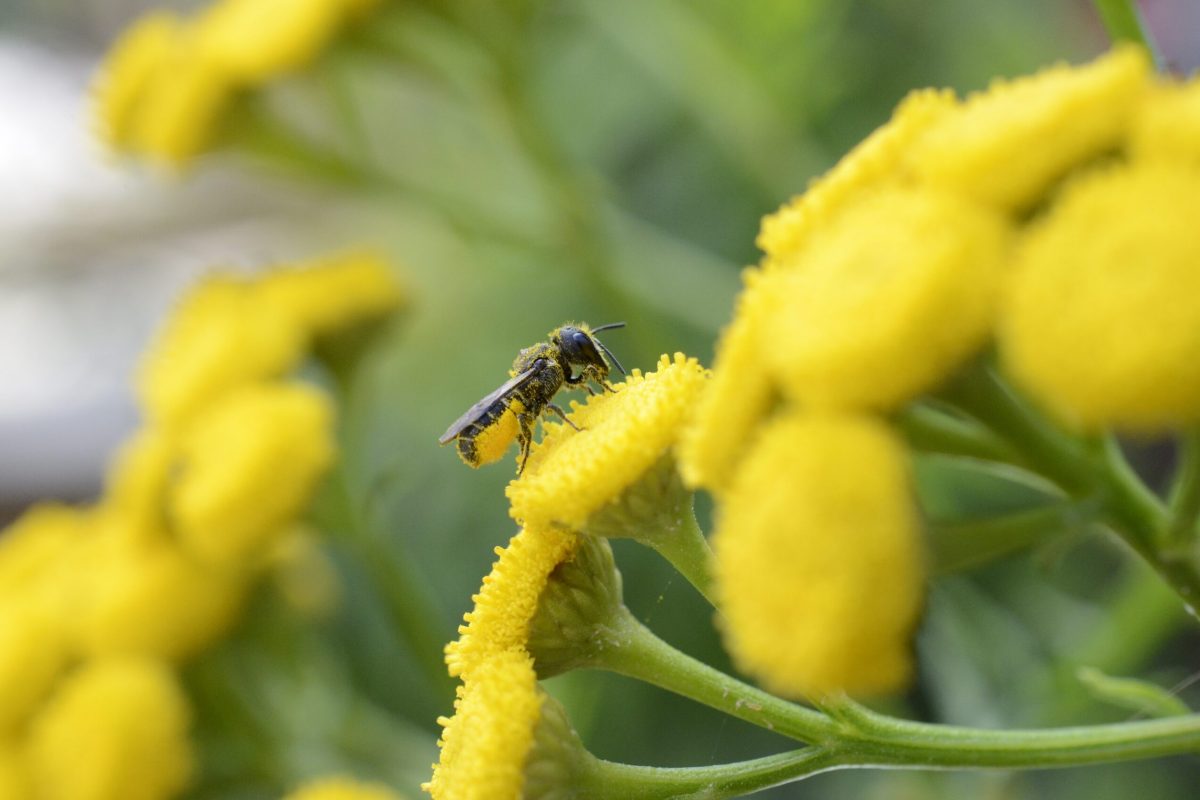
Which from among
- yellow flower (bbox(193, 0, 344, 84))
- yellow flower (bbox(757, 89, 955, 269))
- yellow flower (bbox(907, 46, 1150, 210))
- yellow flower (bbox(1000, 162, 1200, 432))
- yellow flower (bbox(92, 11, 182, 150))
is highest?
yellow flower (bbox(92, 11, 182, 150))

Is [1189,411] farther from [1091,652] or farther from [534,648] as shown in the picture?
[1091,652]

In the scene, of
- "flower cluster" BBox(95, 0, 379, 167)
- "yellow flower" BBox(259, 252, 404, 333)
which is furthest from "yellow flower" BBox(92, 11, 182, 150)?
"yellow flower" BBox(259, 252, 404, 333)

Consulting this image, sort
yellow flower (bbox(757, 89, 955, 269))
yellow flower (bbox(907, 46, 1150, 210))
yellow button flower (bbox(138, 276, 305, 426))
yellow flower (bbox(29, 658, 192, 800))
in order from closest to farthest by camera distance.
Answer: yellow flower (bbox(907, 46, 1150, 210)), yellow flower (bbox(757, 89, 955, 269)), yellow flower (bbox(29, 658, 192, 800)), yellow button flower (bbox(138, 276, 305, 426))

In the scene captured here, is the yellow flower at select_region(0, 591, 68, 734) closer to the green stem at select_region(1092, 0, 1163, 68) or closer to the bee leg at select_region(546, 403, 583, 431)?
the bee leg at select_region(546, 403, 583, 431)

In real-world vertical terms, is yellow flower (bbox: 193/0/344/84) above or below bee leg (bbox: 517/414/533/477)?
above

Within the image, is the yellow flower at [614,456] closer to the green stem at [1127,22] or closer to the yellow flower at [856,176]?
the yellow flower at [856,176]

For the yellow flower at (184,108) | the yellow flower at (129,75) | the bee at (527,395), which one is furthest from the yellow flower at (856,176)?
the yellow flower at (129,75)
